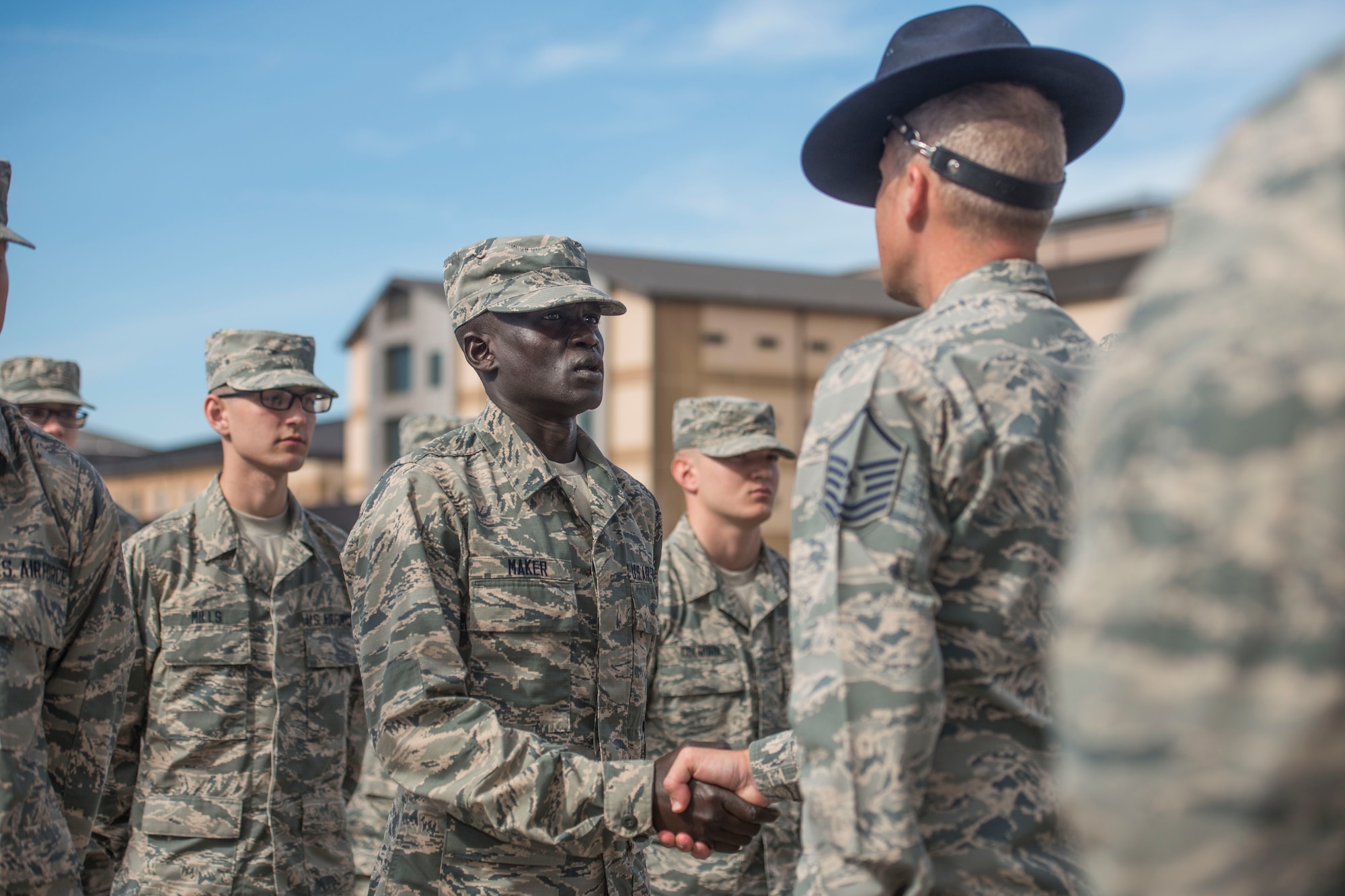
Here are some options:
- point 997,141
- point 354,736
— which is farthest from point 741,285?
point 997,141

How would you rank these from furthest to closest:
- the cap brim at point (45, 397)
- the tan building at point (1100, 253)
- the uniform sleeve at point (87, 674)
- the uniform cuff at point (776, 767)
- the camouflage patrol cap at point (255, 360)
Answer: the tan building at point (1100, 253) < the cap brim at point (45, 397) < the camouflage patrol cap at point (255, 360) < the uniform sleeve at point (87, 674) < the uniform cuff at point (776, 767)

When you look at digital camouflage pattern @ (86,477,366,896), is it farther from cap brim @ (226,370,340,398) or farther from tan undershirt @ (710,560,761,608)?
tan undershirt @ (710,560,761,608)

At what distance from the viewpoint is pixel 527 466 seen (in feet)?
12.1

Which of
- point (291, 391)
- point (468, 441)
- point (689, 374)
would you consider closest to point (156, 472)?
point (689, 374)

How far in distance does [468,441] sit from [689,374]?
27653 mm

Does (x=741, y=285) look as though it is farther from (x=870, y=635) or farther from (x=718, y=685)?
(x=870, y=635)

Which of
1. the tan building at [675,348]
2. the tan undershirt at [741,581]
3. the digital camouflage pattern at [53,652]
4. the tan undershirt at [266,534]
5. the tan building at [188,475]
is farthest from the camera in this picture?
the tan building at [188,475]

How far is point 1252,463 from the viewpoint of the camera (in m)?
1.05

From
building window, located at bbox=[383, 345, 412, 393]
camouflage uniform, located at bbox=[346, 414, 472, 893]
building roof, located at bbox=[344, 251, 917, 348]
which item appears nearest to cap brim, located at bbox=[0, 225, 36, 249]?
camouflage uniform, located at bbox=[346, 414, 472, 893]

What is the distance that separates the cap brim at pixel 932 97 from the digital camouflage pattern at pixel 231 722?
359 cm

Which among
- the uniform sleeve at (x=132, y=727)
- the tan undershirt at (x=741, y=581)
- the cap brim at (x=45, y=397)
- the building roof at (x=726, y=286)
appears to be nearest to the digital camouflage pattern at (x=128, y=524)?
the cap brim at (x=45, y=397)

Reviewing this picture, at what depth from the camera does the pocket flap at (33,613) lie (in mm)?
3312

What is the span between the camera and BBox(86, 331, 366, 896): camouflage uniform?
5.18 metres

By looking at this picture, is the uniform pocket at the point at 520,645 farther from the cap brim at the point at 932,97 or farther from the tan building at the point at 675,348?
the tan building at the point at 675,348
